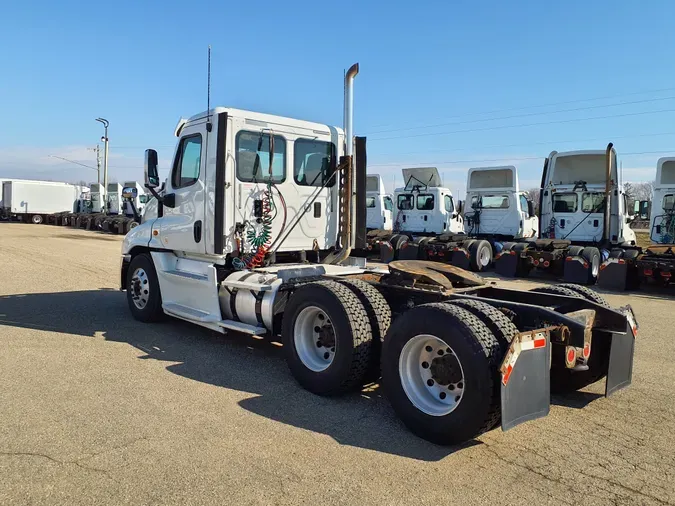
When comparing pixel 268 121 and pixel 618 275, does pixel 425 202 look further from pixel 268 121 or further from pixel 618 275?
pixel 268 121

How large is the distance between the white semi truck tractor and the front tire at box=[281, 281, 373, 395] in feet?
0.04

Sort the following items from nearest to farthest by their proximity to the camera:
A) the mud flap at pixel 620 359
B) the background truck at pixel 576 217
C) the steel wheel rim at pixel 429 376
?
the steel wheel rim at pixel 429 376 < the mud flap at pixel 620 359 < the background truck at pixel 576 217

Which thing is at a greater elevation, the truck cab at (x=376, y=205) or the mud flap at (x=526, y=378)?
the truck cab at (x=376, y=205)

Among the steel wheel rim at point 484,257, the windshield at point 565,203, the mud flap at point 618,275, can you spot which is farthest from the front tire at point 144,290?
the windshield at point 565,203

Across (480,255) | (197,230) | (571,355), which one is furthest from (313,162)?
(480,255)

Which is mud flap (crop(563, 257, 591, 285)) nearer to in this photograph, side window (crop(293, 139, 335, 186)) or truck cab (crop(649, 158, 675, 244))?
truck cab (crop(649, 158, 675, 244))

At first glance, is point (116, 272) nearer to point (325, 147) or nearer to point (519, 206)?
point (325, 147)

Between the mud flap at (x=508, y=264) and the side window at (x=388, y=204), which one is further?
the side window at (x=388, y=204)

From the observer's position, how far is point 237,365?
5953 millimetres

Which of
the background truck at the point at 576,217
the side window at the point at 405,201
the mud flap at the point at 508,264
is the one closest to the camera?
the background truck at the point at 576,217

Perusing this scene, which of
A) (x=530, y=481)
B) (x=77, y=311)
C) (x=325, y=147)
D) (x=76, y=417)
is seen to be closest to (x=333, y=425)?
(x=530, y=481)

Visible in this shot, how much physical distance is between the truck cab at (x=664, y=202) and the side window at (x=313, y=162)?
416 inches

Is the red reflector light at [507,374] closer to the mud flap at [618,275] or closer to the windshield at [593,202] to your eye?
the mud flap at [618,275]

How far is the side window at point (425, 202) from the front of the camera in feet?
66.0
